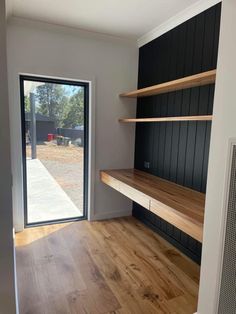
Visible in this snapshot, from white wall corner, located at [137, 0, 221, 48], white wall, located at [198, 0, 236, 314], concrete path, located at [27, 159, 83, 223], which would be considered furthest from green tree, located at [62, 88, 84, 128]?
white wall, located at [198, 0, 236, 314]

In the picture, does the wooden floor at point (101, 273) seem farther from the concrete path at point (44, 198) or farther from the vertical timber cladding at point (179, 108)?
the vertical timber cladding at point (179, 108)

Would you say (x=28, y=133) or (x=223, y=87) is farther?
(x=28, y=133)

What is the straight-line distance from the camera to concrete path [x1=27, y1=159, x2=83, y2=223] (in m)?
3.17

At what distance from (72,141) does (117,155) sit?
697 mm

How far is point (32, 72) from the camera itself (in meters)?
2.84

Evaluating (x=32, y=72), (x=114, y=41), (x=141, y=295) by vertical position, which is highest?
(x=114, y=41)

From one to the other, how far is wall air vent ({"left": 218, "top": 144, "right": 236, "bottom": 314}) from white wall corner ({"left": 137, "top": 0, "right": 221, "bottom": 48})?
172 cm

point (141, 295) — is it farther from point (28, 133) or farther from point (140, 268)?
point (28, 133)

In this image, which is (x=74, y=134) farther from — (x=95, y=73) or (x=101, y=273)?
(x=101, y=273)

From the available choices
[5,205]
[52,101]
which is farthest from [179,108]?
[5,205]

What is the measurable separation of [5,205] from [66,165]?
204cm

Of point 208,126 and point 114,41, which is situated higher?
point 114,41

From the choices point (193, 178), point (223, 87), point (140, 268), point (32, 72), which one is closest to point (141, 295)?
point (140, 268)

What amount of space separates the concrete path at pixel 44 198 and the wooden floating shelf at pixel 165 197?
2.31ft
